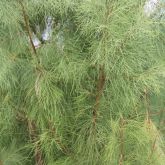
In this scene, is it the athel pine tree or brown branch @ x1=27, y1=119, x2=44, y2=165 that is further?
brown branch @ x1=27, y1=119, x2=44, y2=165

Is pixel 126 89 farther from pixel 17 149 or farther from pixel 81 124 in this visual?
pixel 17 149

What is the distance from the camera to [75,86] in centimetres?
124

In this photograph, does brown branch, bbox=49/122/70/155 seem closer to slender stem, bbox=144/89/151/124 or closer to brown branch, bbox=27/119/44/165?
brown branch, bbox=27/119/44/165

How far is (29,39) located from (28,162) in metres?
0.37

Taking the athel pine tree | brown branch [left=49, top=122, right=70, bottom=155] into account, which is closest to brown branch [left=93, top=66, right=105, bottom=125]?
the athel pine tree

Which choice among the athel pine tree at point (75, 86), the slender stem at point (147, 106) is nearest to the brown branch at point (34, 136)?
the athel pine tree at point (75, 86)

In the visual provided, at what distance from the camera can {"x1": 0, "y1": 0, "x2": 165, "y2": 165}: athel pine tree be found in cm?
116

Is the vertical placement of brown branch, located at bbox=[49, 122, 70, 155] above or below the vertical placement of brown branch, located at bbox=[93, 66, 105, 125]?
below

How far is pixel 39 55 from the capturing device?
1229mm

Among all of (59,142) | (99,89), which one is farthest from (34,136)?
(99,89)

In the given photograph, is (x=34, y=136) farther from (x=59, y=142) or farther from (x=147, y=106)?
(x=147, y=106)

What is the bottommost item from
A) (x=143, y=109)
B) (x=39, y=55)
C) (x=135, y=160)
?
(x=135, y=160)

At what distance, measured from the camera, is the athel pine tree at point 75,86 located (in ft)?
3.82

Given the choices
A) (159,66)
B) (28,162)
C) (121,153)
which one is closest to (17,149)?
(28,162)
